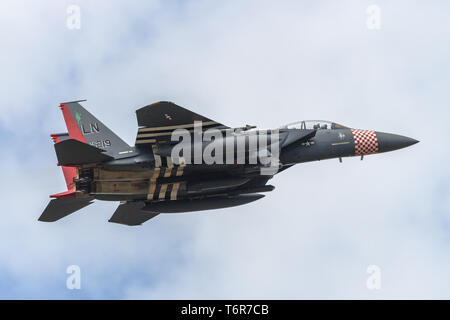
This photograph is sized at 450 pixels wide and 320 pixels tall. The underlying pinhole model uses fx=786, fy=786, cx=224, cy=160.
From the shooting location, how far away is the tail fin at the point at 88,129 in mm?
30109

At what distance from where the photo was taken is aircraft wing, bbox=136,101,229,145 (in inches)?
1071

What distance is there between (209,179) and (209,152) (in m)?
1.91

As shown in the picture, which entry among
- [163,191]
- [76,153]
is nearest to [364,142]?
[163,191]

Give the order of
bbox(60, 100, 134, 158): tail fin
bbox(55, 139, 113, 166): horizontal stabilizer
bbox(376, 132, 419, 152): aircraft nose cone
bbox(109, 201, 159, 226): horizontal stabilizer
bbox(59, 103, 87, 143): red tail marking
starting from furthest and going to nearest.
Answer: bbox(109, 201, 159, 226): horizontal stabilizer < bbox(59, 103, 87, 143): red tail marking < bbox(376, 132, 419, 152): aircraft nose cone < bbox(60, 100, 134, 158): tail fin < bbox(55, 139, 113, 166): horizontal stabilizer

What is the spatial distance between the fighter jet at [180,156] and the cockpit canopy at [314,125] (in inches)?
1.5

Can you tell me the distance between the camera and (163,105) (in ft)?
88.8

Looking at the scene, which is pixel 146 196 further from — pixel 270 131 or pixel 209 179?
pixel 270 131

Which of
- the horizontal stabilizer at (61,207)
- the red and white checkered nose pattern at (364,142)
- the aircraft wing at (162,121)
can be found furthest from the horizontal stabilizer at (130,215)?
the red and white checkered nose pattern at (364,142)

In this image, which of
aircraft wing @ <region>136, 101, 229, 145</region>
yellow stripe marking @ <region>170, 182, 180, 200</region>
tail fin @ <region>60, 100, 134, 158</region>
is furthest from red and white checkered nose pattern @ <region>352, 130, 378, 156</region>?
tail fin @ <region>60, 100, 134, 158</region>

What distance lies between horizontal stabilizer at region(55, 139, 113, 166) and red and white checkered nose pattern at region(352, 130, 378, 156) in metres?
9.39

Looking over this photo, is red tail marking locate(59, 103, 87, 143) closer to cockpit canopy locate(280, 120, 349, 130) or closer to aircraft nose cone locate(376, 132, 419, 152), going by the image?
cockpit canopy locate(280, 120, 349, 130)

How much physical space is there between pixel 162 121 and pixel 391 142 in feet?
29.8

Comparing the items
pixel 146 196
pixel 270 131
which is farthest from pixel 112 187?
pixel 270 131

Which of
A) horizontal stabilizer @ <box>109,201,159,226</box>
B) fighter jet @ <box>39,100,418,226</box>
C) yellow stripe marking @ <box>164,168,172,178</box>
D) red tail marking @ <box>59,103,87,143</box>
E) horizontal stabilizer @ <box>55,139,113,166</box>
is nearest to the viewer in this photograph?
horizontal stabilizer @ <box>55,139,113,166</box>
